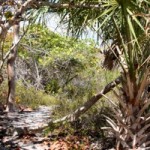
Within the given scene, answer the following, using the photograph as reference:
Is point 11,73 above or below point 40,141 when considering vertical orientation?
above

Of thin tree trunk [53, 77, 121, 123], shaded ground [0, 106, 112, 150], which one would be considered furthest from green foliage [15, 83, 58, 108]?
thin tree trunk [53, 77, 121, 123]

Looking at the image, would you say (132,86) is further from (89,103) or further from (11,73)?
(11,73)

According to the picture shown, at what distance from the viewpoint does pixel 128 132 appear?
16.8 ft

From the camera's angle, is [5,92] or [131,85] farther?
[5,92]

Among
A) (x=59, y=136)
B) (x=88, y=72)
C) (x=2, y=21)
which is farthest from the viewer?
(x=88, y=72)

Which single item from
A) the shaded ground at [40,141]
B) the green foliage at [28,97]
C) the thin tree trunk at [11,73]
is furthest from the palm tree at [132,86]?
the green foliage at [28,97]

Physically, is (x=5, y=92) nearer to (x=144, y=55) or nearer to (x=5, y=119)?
(x=5, y=119)

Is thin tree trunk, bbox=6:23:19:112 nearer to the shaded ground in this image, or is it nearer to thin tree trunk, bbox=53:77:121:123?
the shaded ground

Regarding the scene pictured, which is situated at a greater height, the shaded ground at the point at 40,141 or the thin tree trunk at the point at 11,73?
the thin tree trunk at the point at 11,73

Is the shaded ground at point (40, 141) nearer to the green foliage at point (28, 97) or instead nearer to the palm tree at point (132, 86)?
the palm tree at point (132, 86)

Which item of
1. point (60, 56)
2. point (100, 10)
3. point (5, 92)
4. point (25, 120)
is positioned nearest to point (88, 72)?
point (60, 56)

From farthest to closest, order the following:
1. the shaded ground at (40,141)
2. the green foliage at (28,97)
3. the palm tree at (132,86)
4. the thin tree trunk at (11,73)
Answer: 1. the green foliage at (28,97)
2. the thin tree trunk at (11,73)
3. the shaded ground at (40,141)
4. the palm tree at (132,86)

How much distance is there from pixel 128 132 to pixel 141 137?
0.62 ft

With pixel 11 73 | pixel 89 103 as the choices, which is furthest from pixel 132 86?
pixel 11 73
